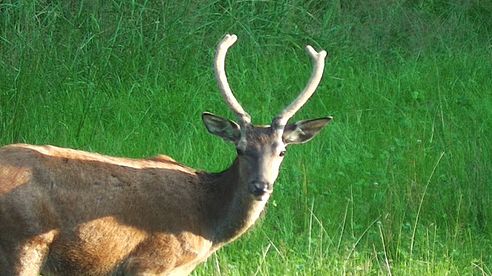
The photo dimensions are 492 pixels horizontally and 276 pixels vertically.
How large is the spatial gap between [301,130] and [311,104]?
3985 millimetres

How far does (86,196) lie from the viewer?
25.2 ft

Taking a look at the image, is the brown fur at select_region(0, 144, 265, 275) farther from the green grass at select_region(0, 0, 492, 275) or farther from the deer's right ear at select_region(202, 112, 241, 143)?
the green grass at select_region(0, 0, 492, 275)

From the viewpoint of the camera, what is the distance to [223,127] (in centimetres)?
826

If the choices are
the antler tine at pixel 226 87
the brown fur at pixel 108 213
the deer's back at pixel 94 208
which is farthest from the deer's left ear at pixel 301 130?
the deer's back at pixel 94 208

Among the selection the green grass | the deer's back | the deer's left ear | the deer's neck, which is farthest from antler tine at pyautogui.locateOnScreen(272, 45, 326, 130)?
the green grass

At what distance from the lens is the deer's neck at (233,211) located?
8.11 metres

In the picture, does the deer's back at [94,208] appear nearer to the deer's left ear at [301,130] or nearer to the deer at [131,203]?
the deer at [131,203]

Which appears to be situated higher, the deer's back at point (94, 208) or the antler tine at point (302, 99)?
the antler tine at point (302, 99)

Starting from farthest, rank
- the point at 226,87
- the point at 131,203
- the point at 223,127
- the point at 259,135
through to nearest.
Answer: the point at 223,127 < the point at 226,87 < the point at 259,135 < the point at 131,203

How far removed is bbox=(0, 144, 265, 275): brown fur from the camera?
24.3 ft

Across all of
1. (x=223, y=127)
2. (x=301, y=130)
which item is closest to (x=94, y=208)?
(x=223, y=127)

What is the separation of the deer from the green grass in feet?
1.56

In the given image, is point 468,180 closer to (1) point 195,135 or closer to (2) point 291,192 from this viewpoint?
(2) point 291,192

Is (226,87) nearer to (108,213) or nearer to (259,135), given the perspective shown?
(259,135)
